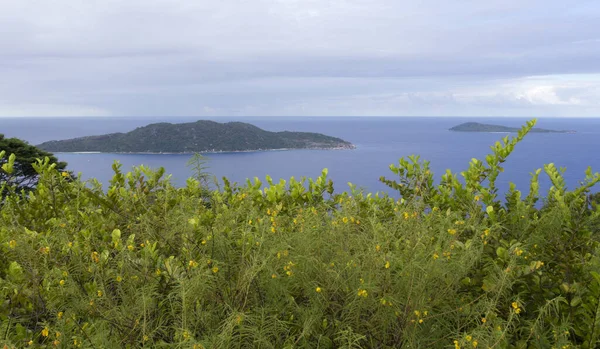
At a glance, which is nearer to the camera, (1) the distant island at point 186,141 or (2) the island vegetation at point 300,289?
(2) the island vegetation at point 300,289

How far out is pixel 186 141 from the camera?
91.6 meters

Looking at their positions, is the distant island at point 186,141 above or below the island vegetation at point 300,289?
above

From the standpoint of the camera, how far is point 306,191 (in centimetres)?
518

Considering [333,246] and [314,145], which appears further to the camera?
[314,145]

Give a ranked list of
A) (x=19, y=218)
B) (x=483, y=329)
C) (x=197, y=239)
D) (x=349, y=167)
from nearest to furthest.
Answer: (x=483, y=329) < (x=197, y=239) < (x=19, y=218) < (x=349, y=167)

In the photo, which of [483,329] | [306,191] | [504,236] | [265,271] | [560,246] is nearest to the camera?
[483,329]

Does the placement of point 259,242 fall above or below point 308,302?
above

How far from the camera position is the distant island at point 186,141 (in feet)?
300

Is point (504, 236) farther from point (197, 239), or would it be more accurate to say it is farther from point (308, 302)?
point (197, 239)

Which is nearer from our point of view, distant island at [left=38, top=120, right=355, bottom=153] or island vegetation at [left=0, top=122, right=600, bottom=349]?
island vegetation at [left=0, top=122, right=600, bottom=349]

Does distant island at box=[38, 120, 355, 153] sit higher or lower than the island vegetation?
higher

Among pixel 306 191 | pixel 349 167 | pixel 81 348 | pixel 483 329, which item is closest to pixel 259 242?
pixel 81 348

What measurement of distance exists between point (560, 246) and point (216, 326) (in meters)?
2.40

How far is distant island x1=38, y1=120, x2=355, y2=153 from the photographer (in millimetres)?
91375
